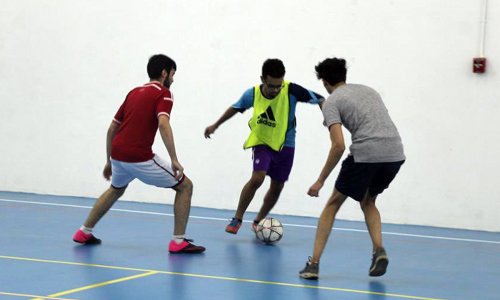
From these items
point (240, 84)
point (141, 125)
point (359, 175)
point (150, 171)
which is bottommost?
point (150, 171)

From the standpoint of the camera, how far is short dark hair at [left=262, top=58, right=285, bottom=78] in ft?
26.3

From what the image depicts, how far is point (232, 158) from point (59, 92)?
8.68ft

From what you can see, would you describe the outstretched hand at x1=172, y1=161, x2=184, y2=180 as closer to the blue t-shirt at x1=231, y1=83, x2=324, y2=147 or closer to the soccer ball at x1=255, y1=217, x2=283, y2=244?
the soccer ball at x1=255, y1=217, x2=283, y2=244

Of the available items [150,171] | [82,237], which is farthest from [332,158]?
[82,237]

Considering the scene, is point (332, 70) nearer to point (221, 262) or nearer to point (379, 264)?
point (379, 264)

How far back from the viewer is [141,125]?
295 inches

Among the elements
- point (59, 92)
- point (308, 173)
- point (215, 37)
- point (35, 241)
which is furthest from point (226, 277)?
point (59, 92)

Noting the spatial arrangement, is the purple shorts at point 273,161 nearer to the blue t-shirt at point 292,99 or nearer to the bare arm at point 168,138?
the blue t-shirt at point 292,99

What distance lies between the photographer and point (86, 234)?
7.87m

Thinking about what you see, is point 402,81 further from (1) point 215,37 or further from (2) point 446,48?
(1) point 215,37

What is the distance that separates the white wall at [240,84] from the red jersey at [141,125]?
11.9 feet

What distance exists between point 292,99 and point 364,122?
2.02 m

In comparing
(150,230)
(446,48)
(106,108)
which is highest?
(446,48)

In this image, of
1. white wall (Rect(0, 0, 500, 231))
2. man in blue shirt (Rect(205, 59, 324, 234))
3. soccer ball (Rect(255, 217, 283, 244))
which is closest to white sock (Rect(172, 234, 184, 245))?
soccer ball (Rect(255, 217, 283, 244))
